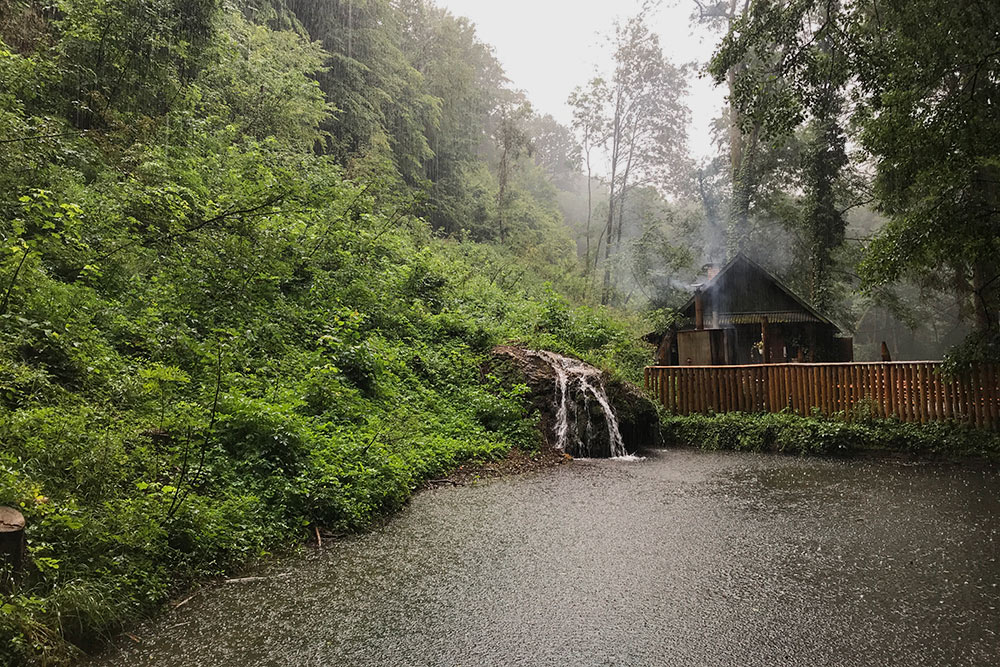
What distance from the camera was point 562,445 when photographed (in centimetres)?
1016

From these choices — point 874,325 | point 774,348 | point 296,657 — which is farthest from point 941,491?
point 874,325

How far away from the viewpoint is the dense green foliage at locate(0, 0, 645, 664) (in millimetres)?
3938

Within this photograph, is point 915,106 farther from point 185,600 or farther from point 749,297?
point 185,600

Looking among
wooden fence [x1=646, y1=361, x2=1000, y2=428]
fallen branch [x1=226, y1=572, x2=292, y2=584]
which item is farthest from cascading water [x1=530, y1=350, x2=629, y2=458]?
fallen branch [x1=226, y1=572, x2=292, y2=584]

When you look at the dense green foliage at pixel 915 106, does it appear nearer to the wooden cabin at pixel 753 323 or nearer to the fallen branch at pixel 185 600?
the wooden cabin at pixel 753 323

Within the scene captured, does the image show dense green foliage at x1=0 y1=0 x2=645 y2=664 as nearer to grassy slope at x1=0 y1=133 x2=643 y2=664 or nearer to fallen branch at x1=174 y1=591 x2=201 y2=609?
grassy slope at x1=0 y1=133 x2=643 y2=664

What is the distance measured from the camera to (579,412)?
34.7 ft

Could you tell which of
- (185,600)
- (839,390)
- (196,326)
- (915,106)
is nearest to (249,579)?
(185,600)

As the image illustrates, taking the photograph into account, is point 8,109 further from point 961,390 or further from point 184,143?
point 961,390

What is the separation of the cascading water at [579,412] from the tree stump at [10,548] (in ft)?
26.4

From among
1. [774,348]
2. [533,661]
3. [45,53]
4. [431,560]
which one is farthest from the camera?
[774,348]

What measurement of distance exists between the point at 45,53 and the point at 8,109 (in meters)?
3.15

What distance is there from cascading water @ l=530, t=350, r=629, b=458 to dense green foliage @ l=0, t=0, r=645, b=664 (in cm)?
81

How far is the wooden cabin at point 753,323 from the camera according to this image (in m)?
18.5
